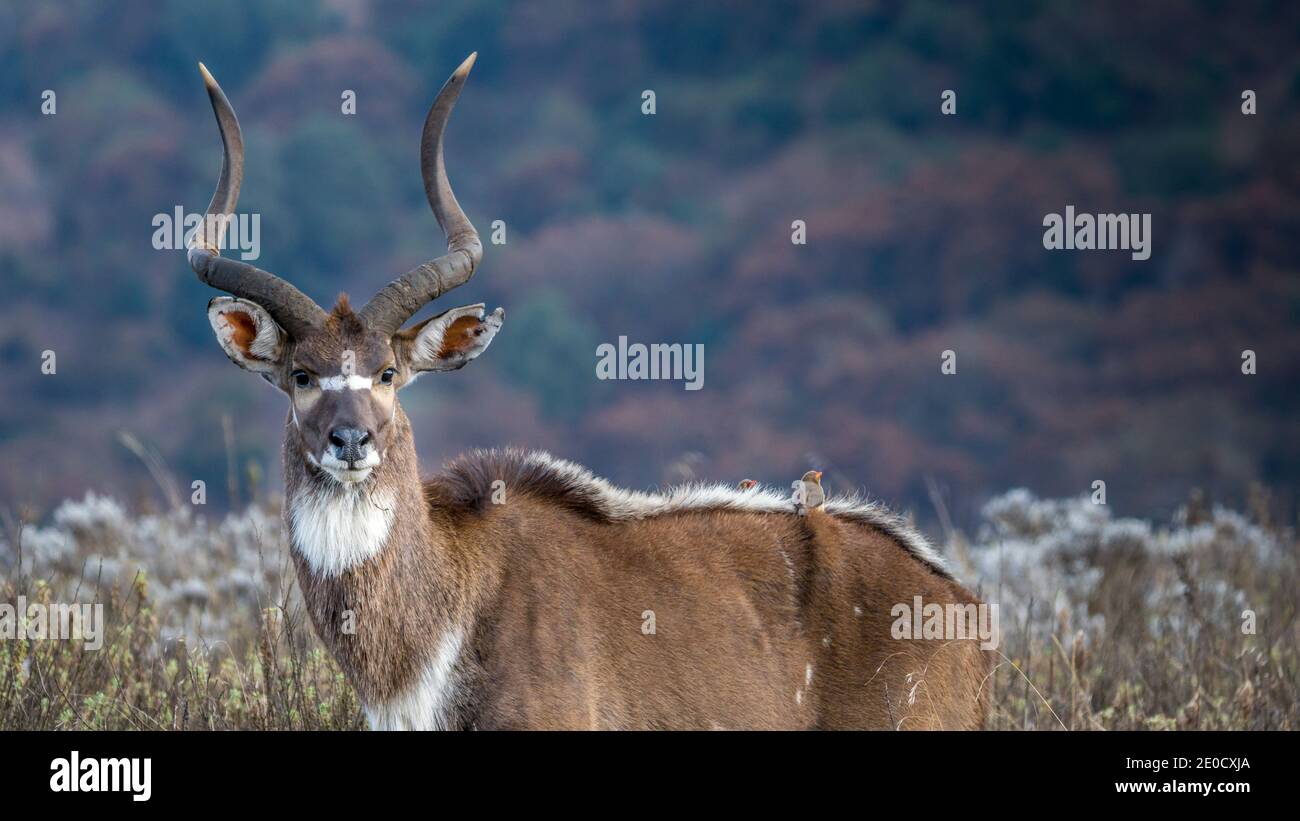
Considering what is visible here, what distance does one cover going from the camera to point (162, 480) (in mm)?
14203

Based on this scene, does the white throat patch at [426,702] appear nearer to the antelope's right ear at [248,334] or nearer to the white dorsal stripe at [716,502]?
the white dorsal stripe at [716,502]

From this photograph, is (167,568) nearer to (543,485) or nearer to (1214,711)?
(543,485)

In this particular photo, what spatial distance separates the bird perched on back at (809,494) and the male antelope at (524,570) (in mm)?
87

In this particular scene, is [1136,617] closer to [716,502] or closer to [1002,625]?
[1002,625]

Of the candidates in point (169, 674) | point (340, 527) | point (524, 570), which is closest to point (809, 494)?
point (524, 570)

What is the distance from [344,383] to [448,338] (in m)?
0.84

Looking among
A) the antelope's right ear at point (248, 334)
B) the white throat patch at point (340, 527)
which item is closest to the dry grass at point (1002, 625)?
the white throat patch at point (340, 527)

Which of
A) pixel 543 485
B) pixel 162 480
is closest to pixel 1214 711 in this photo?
pixel 543 485

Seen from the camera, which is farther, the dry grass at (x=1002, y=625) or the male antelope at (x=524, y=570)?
the dry grass at (x=1002, y=625)

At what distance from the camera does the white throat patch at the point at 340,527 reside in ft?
24.9

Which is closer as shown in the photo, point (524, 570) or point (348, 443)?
point (348, 443)

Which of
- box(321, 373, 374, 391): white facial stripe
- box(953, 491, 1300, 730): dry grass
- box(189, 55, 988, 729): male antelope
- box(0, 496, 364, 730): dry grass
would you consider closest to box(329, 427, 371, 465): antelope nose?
box(189, 55, 988, 729): male antelope

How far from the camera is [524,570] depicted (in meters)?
7.95

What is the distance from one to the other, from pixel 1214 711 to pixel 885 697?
12.9ft
